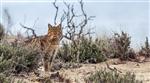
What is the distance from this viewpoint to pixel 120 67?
9.87 meters

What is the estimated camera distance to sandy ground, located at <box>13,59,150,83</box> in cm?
848

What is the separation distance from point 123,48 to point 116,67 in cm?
130

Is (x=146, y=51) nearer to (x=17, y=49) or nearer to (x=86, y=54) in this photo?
(x=86, y=54)

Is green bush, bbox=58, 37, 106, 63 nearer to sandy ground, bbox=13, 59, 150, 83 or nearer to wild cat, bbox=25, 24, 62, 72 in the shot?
sandy ground, bbox=13, 59, 150, 83

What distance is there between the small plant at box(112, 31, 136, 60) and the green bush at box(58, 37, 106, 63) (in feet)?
1.56

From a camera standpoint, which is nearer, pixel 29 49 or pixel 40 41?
pixel 40 41

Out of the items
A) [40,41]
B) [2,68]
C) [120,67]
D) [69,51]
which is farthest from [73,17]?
[2,68]

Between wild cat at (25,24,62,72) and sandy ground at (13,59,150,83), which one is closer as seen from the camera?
wild cat at (25,24,62,72)

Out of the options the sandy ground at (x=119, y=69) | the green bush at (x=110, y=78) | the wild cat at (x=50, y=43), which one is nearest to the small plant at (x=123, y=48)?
the sandy ground at (x=119, y=69)

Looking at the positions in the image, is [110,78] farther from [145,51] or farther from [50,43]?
[145,51]

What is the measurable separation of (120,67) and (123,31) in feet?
5.53

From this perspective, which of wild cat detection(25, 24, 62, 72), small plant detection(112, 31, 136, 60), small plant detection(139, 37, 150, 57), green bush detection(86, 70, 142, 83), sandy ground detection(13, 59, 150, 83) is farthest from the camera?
small plant detection(139, 37, 150, 57)

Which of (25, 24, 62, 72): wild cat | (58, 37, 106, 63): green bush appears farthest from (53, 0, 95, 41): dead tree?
(25, 24, 62, 72): wild cat

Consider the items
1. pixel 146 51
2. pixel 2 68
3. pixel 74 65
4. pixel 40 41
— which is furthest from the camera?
pixel 146 51
